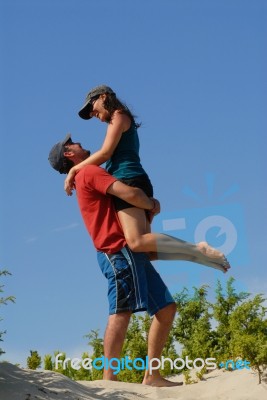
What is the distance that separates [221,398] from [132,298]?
1.00 metres

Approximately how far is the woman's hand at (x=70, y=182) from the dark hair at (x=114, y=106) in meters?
0.51

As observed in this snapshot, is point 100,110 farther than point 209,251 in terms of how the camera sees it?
Yes

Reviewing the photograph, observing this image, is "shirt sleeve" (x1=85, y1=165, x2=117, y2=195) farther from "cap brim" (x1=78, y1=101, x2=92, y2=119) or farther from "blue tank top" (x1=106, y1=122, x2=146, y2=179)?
"cap brim" (x1=78, y1=101, x2=92, y2=119)

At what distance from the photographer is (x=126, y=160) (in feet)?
17.6

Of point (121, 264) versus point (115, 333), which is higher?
point (121, 264)

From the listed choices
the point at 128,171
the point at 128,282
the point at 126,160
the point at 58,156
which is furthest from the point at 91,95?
the point at 128,282

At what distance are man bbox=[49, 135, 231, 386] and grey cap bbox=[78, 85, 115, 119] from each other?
604mm

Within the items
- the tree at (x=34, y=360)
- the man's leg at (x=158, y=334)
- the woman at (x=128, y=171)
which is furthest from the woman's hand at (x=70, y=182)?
the tree at (x=34, y=360)

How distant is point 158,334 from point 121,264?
25.5 inches

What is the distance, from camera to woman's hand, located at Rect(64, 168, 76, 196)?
17.7 feet

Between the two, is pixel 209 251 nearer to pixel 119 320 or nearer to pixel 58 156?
pixel 119 320

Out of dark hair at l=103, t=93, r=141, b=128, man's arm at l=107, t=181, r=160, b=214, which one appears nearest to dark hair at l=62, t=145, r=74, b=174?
dark hair at l=103, t=93, r=141, b=128

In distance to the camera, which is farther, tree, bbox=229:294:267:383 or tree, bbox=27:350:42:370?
tree, bbox=27:350:42:370

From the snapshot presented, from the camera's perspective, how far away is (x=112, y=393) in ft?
15.1
